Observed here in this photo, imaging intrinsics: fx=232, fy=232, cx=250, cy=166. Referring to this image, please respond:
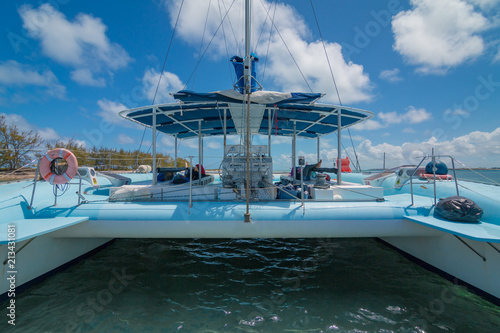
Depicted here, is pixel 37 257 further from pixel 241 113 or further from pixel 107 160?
pixel 107 160

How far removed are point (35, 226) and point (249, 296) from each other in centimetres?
337

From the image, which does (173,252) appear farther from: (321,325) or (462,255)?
(462,255)

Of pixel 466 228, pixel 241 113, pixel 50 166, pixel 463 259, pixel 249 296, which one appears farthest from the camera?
pixel 241 113

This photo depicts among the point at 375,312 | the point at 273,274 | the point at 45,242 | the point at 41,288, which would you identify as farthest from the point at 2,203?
the point at 375,312

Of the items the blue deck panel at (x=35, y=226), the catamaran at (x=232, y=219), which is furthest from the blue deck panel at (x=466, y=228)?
the blue deck panel at (x=35, y=226)

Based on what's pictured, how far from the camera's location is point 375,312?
3311mm

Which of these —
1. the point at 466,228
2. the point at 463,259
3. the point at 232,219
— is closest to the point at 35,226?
the point at 232,219

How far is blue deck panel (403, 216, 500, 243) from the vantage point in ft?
9.41

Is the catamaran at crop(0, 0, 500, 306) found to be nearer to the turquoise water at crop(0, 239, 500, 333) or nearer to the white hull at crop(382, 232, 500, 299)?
the white hull at crop(382, 232, 500, 299)

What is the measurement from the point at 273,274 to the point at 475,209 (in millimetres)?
3460

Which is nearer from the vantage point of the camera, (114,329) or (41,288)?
(114,329)

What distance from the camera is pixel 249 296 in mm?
3742

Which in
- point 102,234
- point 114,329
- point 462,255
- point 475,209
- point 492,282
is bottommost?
point 114,329

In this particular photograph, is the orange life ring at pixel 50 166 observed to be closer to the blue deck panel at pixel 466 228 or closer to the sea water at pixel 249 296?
the sea water at pixel 249 296
